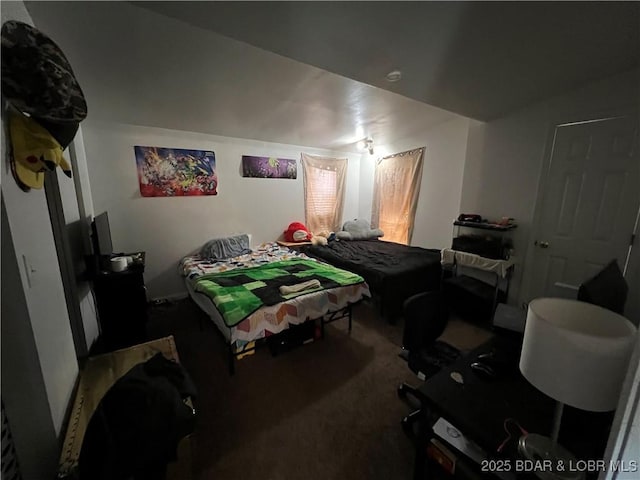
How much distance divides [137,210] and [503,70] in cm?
406

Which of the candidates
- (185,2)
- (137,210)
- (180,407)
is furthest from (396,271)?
(137,210)

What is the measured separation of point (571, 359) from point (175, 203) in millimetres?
3897

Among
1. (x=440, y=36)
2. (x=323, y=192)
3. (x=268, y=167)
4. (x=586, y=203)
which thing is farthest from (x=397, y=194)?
(x=440, y=36)

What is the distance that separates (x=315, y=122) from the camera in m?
3.15

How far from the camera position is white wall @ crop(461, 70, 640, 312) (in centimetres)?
211

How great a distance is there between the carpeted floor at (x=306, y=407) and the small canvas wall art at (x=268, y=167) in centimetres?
246

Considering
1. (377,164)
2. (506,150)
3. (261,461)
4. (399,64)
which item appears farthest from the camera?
(377,164)

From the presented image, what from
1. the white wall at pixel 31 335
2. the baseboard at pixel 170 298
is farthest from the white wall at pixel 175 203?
the white wall at pixel 31 335

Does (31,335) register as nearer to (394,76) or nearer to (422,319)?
(422,319)

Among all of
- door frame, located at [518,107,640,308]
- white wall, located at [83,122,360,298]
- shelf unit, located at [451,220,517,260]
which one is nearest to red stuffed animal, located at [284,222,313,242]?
white wall, located at [83,122,360,298]

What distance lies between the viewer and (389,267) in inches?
113

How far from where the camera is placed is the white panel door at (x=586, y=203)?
6.63ft

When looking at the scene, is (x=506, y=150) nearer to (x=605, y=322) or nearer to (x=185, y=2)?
(x=605, y=322)

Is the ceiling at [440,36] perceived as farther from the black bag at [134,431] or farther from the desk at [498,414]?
the desk at [498,414]
